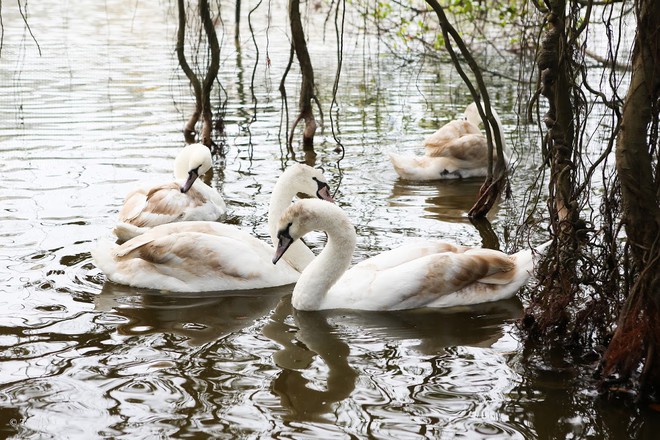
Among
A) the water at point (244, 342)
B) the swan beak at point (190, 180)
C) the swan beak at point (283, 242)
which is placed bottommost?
the water at point (244, 342)

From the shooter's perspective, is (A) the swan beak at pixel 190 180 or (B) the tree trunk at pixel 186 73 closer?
(A) the swan beak at pixel 190 180

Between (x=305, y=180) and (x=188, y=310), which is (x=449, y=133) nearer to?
(x=305, y=180)

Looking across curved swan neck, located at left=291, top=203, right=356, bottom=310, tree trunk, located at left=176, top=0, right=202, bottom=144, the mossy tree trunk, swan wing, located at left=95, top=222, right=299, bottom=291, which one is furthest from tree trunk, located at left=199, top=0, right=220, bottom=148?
curved swan neck, located at left=291, top=203, right=356, bottom=310

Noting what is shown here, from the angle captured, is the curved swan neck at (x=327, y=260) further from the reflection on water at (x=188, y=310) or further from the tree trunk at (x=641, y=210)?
the tree trunk at (x=641, y=210)

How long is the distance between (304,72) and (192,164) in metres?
2.73

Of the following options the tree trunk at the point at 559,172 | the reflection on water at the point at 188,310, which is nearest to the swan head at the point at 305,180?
the reflection on water at the point at 188,310

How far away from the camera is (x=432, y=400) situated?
5117mm

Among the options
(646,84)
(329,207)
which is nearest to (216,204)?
(329,207)

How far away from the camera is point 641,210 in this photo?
487 centimetres

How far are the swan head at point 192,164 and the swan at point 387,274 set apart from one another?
2.46 meters

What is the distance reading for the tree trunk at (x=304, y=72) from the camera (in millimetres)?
10878

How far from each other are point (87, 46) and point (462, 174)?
12.5 meters

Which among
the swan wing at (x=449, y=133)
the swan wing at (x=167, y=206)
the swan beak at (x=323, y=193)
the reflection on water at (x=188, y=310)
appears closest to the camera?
the reflection on water at (x=188, y=310)

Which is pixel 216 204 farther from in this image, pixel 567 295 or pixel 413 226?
pixel 567 295
